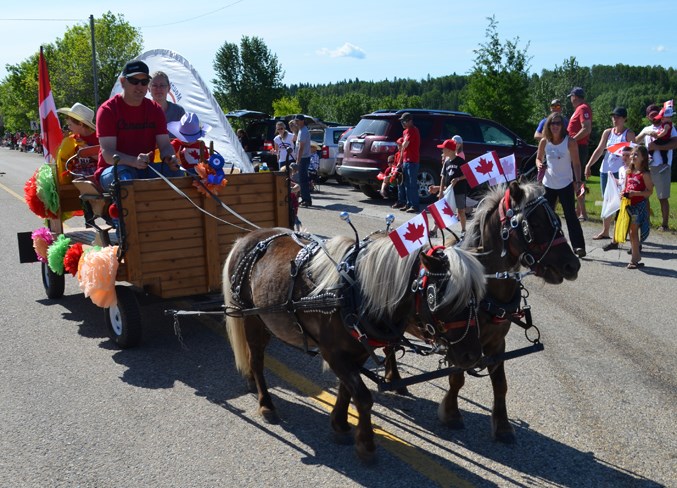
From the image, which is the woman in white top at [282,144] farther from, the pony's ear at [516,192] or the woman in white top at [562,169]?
the pony's ear at [516,192]

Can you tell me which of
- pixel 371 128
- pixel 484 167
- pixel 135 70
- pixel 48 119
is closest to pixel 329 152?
pixel 371 128

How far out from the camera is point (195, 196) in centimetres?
612

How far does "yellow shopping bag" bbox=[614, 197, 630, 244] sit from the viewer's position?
9000 mm

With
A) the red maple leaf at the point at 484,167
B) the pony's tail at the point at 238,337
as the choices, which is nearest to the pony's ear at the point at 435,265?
the red maple leaf at the point at 484,167

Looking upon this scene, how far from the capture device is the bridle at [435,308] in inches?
145

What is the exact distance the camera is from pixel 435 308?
365 cm

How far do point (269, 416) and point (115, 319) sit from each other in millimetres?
2288

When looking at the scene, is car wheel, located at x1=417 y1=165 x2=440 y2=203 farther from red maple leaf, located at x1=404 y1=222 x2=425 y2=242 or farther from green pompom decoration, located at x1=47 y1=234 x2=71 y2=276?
red maple leaf, located at x1=404 y1=222 x2=425 y2=242

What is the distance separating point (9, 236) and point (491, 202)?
10593 mm

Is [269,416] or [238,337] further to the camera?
[238,337]

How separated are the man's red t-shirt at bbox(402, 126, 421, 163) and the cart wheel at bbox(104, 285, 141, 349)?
8661mm

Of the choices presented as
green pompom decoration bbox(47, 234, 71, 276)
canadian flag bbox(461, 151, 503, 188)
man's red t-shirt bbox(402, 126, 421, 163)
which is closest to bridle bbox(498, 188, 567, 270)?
canadian flag bbox(461, 151, 503, 188)

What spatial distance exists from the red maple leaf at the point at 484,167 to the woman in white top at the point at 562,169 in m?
4.58

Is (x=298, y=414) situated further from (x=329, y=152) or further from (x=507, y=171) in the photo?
(x=329, y=152)
